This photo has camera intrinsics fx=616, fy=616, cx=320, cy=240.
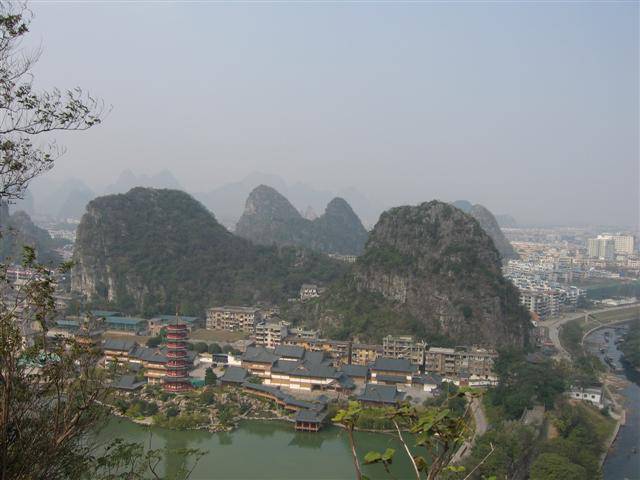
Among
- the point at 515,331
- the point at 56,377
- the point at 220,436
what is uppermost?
the point at 56,377

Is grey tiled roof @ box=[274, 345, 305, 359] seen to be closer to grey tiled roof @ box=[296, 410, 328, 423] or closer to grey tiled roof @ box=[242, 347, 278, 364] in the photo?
grey tiled roof @ box=[242, 347, 278, 364]

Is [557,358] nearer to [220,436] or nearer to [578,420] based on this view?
[578,420]

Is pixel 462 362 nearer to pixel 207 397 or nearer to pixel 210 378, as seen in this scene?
pixel 210 378

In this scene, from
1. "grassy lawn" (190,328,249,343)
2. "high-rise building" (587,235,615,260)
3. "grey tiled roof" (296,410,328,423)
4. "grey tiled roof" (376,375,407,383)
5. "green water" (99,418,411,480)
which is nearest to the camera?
"green water" (99,418,411,480)

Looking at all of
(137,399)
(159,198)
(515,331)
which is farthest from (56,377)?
(159,198)

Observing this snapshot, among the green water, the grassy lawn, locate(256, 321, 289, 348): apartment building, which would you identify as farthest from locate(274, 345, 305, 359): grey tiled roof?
the grassy lawn

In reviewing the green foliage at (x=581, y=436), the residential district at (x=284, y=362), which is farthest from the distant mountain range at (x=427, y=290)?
the green foliage at (x=581, y=436)
